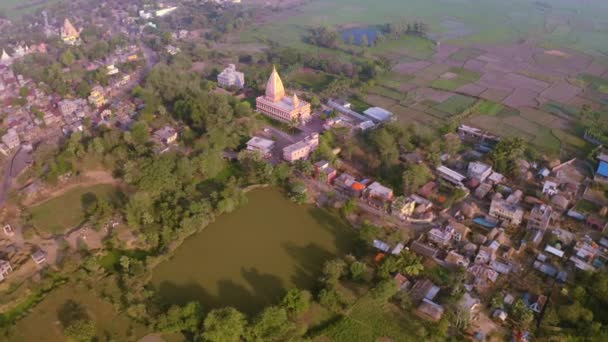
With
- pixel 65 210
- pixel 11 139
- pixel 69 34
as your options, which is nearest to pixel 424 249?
pixel 65 210

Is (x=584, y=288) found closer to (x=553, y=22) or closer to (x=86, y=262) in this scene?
(x=86, y=262)


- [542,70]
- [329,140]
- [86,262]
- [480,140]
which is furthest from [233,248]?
[542,70]

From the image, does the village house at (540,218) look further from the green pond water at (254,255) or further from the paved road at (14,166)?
the paved road at (14,166)

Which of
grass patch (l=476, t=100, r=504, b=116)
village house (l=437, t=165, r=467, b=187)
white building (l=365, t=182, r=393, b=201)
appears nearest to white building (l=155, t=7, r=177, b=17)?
grass patch (l=476, t=100, r=504, b=116)

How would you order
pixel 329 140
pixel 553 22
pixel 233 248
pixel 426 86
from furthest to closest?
pixel 553 22 → pixel 426 86 → pixel 329 140 → pixel 233 248

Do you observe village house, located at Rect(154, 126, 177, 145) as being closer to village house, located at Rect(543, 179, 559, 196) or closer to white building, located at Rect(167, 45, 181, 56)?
white building, located at Rect(167, 45, 181, 56)
